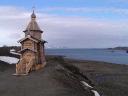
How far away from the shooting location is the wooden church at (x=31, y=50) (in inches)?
1513

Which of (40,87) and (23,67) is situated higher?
(23,67)

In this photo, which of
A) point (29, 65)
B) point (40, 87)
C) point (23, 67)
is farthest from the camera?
point (29, 65)

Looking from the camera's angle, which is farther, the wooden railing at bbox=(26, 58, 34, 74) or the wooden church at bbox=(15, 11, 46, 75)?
the wooden church at bbox=(15, 11, 46, 75)

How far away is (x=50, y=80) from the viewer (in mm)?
30969

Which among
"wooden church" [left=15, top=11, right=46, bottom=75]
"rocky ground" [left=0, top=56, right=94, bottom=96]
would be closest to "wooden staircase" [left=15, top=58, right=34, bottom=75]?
"wooden church" [left=15, top=11, right=46, bottom=75]

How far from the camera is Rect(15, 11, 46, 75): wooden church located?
126 feet

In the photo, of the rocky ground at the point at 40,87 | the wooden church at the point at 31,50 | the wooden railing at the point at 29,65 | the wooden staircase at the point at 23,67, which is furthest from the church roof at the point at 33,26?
the rocky ground at the point at 40,87

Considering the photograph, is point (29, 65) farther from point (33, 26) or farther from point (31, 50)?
point (33, 26)

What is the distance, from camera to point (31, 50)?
40.8m

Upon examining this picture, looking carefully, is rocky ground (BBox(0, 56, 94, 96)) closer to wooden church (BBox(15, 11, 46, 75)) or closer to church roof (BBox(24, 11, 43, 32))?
wooden church (BBox(15, 11, 46, 75))

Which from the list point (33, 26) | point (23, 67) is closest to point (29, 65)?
point (23, 67)

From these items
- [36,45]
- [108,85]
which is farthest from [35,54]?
[108,85]

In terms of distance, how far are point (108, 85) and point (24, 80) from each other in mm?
12282

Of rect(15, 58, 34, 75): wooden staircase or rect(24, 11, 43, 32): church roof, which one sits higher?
rect(24, 11, 43, 32): church roof
